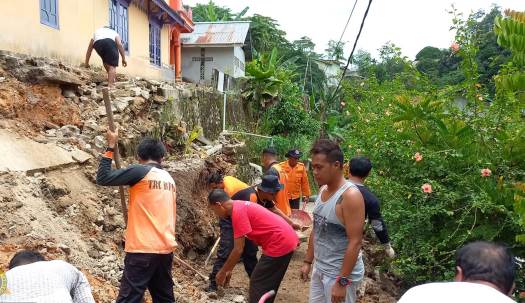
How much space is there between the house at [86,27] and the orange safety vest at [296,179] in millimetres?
4549

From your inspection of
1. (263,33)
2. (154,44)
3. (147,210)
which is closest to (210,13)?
(263,33)

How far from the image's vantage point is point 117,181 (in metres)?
3.34

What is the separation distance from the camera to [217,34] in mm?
A: 24734

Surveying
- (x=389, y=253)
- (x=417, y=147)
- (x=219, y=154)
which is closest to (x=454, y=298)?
(x=389, y=253)

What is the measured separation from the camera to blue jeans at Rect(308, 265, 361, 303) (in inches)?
124

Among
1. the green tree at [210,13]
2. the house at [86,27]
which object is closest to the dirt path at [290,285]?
the house at [86,27]

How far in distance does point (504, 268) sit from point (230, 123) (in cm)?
1255

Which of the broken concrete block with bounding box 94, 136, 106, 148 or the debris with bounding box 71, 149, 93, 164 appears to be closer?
the debris with bounding box 71, 149, 93, 164

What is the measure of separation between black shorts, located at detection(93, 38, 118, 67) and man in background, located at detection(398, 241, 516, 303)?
7.03 metres

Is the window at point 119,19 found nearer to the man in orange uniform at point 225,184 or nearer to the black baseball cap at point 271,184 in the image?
the man in orange uniform at point 225,184

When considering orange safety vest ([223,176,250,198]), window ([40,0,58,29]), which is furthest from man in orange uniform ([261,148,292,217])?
window ([40,0,58,29])

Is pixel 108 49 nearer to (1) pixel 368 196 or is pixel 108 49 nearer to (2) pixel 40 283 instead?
(1) pixel 368 196

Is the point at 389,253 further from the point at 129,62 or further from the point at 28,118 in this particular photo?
the point at 129,62

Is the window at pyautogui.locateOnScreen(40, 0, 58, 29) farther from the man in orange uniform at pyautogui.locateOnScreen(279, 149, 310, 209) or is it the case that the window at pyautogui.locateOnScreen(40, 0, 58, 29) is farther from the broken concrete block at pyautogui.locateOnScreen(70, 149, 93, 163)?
the man in orange uniform at pyautogui.locateOnScreen(279, 149, 310, 209)
